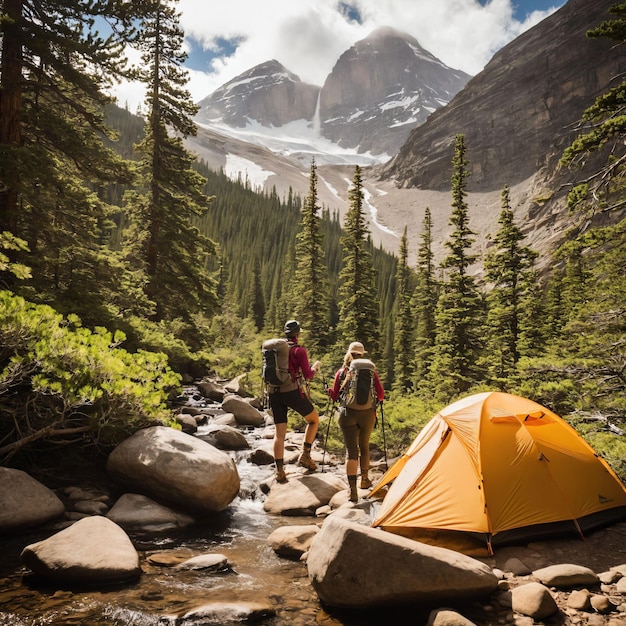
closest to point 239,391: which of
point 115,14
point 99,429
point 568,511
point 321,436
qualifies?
point 321,436

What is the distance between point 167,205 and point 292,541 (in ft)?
43.5

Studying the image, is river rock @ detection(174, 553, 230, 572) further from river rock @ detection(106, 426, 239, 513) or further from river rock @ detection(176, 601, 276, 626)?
river rock @ detection(106, 426, 239, 513)

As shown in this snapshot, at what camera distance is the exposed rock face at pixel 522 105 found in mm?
124438

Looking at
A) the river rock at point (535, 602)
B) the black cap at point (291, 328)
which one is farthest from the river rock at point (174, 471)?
the river rock at point (535, 602)

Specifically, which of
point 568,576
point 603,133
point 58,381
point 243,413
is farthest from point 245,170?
point 568,576

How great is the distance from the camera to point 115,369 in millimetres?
6168

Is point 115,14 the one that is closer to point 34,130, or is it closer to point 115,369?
point 34,130

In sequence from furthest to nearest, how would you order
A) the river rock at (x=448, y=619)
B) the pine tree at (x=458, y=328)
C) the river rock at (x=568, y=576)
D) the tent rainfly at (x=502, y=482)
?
the pine tree at (x=458, y=328) → the tent rainfly at (x=502, y=482) → the river rock at (x=568, y=576) → the river rock at (x=448, y=619)

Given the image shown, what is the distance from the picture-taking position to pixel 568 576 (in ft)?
13.6

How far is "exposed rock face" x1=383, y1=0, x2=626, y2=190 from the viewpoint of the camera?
124 m

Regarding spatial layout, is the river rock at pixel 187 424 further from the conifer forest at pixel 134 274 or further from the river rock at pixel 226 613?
the river rock at pixel 226 613

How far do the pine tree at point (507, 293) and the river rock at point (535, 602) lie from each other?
12.7 metres

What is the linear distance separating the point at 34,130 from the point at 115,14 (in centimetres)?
292

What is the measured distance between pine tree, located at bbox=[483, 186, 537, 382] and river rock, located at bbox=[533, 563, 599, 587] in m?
12.2
